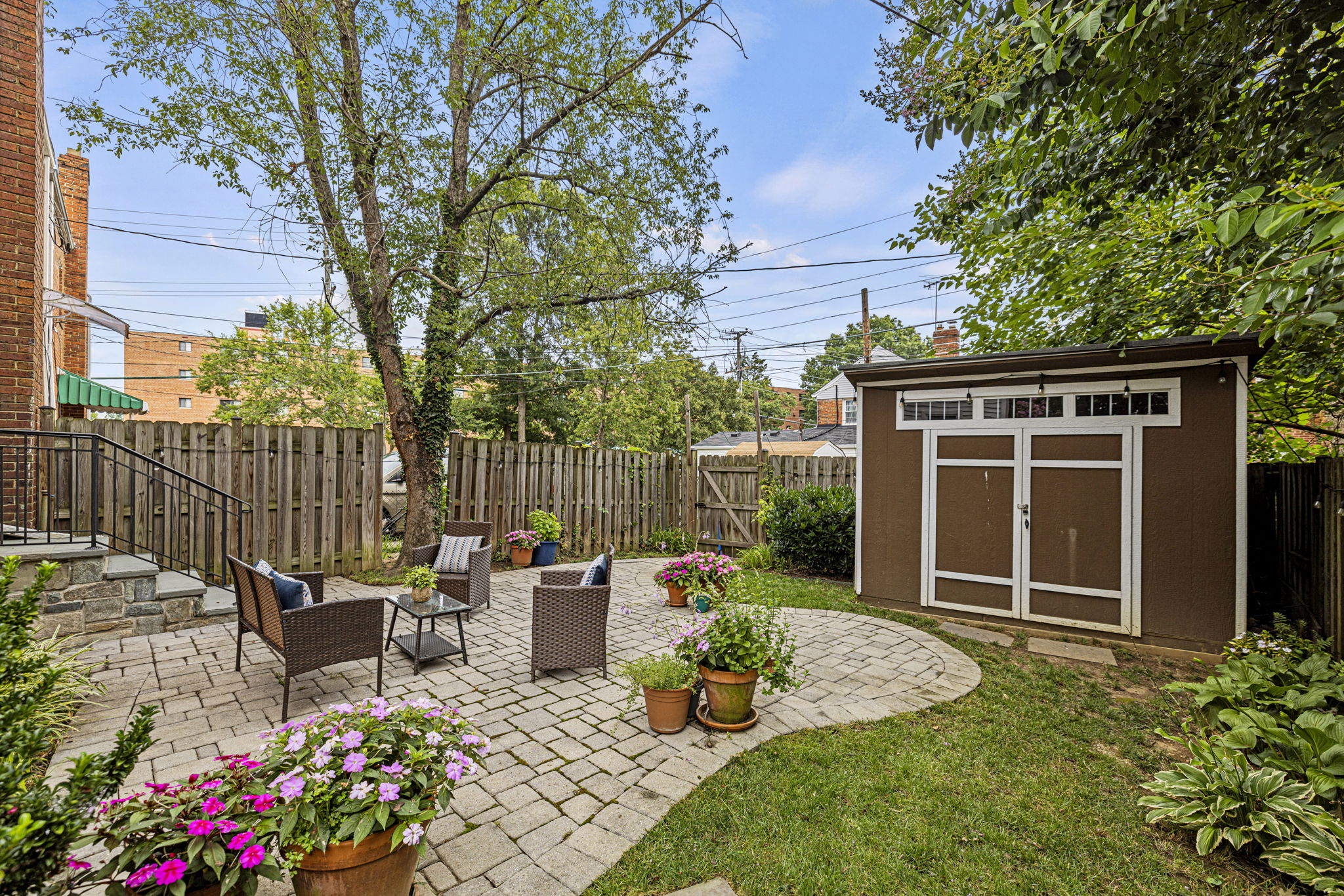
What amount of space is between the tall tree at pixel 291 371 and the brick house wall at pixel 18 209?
455 inches

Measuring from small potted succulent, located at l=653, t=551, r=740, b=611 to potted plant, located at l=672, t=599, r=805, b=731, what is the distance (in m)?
2.19

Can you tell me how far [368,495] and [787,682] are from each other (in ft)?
20.6

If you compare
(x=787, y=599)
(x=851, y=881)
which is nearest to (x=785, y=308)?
(x=787, y=599)

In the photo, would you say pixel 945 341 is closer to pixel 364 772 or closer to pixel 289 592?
pixel 289 592

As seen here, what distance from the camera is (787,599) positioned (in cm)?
648

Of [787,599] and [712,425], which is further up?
[712,425]

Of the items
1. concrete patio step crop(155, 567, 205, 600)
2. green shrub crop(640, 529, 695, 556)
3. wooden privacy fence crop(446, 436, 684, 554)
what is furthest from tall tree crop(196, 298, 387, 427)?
concrete patio step crop(155, 567, 205, 600)

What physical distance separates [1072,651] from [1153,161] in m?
3.85

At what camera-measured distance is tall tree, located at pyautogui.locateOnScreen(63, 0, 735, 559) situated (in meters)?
5.75

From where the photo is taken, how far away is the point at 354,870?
1804mm

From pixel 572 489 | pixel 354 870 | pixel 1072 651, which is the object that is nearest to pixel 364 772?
pixel 354 870

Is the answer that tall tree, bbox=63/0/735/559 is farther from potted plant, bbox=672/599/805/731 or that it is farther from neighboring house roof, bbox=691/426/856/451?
neighboring house roof, bbox=691/426/856/451

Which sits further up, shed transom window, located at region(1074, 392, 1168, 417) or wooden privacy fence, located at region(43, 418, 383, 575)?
shed transom window, located at region(1074, 392, 1168, 417)

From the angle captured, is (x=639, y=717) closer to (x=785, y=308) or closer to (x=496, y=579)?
(x=496, y=579)
